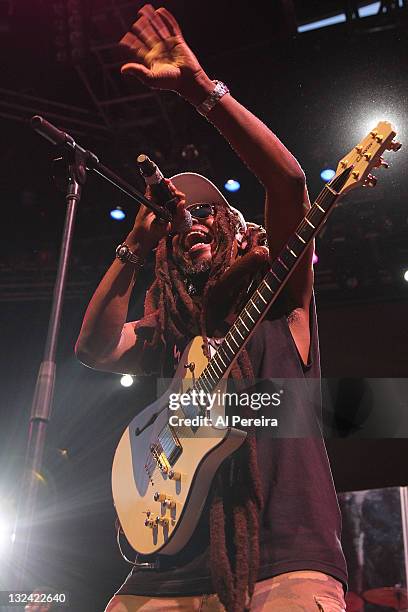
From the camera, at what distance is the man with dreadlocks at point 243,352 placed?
147 cm

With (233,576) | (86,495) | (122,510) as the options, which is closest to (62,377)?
(86,495)

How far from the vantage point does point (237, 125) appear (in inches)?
69.0

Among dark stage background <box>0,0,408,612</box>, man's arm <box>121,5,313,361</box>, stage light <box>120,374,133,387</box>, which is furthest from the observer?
stage light <box>120,374,133,387</box>

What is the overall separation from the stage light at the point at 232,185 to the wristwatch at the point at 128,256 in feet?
9.49

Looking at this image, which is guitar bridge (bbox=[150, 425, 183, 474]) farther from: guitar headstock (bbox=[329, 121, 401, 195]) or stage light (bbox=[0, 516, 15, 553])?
stage light (bbox=[0, 516, 15, 553])

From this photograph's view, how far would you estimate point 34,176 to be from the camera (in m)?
5.46

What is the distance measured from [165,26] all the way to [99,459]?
450 cm

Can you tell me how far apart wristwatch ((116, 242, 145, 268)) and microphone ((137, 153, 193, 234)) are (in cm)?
30

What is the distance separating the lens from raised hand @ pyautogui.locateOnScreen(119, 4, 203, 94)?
1703 millimetres

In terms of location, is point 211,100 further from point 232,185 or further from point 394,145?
point 232,185

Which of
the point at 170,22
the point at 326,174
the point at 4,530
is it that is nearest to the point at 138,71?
the point at 170,22

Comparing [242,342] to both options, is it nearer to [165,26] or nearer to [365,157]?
[365,157]

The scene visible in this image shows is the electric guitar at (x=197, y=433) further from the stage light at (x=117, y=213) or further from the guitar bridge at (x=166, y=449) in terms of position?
the stage light at (x=117, y=213)

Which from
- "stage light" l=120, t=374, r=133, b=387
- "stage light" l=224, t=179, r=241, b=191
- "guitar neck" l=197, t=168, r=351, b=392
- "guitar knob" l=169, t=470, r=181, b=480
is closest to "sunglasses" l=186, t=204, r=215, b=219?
"guitar neck" l=197, t=168, r=351, b=392
